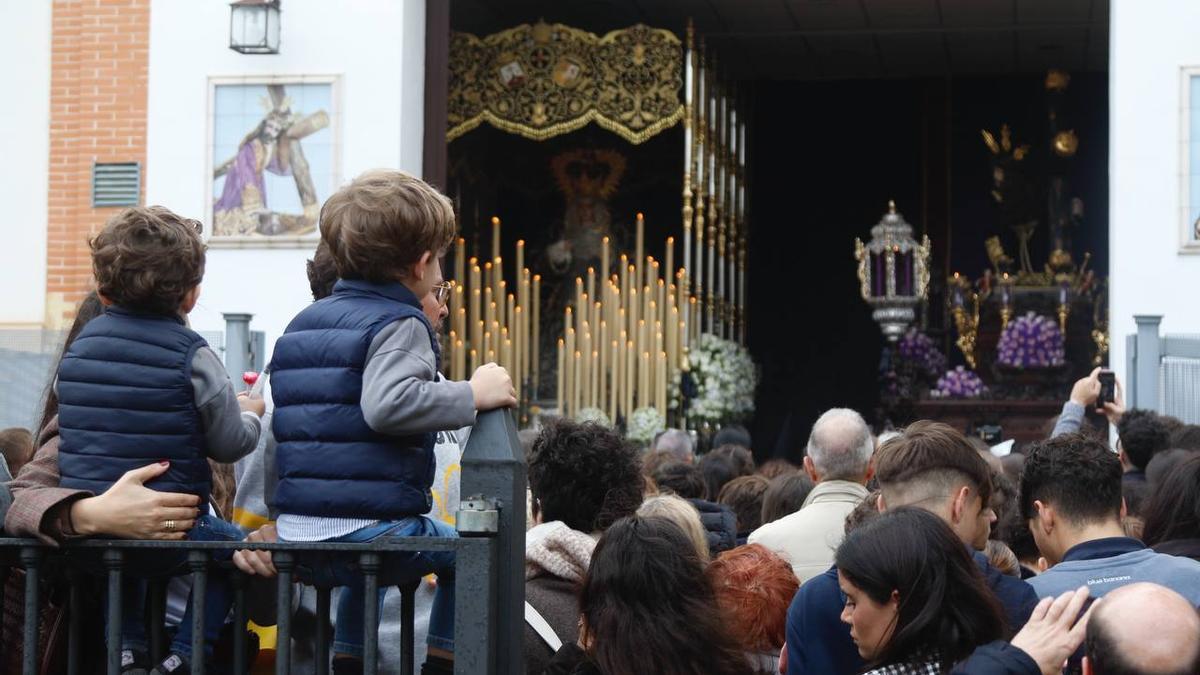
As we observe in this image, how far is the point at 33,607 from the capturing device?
3787 mm

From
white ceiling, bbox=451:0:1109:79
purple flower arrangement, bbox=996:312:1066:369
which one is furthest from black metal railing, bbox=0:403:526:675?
purple flower arrangement, bbox=996:312:1066:369

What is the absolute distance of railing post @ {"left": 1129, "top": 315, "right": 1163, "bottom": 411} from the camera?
11.5 meters

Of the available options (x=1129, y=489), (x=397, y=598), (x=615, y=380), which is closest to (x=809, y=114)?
(x=615, y=380)

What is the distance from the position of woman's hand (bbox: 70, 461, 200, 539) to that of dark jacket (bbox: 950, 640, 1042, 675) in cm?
177

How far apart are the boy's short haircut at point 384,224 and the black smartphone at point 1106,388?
6.49m

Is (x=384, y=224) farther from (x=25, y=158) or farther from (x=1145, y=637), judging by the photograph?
(x=25, y=158)

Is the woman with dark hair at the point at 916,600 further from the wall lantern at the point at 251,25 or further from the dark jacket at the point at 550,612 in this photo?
the wall lantern at the point at 251,25

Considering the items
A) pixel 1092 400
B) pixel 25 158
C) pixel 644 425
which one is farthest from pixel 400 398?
pixel 25 158

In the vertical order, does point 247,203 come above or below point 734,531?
above

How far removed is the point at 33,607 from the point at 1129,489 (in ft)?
14.3

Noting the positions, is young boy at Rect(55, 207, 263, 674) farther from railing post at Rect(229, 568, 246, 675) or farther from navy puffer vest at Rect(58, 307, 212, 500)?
railing post at Rect(229, 568, 246, 675)

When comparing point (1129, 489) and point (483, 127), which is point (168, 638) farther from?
point (483, 127)

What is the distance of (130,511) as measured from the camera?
12.7 ft

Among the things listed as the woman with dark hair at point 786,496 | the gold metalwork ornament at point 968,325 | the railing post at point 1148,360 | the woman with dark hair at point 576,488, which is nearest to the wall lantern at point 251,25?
the railing post at point 1148,360
